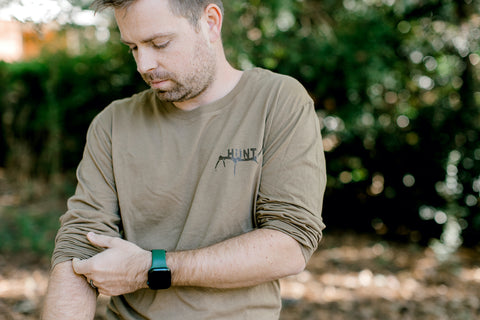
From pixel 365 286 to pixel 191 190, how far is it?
3.40 meters

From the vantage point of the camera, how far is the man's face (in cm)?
172

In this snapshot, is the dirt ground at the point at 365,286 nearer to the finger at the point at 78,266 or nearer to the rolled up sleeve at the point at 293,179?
the finger at the point at 78,266

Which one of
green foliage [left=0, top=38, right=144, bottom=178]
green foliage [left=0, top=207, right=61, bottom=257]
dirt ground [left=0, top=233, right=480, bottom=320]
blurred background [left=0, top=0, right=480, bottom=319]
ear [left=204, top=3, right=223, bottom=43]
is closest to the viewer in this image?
ear [left=204, top=3, right=223, bottom=43]

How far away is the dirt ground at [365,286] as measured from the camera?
13.6 ft

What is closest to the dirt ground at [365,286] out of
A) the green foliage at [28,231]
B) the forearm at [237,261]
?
the green foliage at [28,231]

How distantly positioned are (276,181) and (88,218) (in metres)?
0.74

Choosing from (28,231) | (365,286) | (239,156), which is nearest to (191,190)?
(239,156)

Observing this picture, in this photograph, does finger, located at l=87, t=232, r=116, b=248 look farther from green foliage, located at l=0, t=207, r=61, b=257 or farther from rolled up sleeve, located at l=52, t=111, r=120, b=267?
green foliage, located at l=0, t=207, r=61, b=257

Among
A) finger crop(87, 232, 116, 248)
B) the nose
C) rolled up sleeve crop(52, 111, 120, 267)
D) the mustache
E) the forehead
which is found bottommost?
finger crop(87, 232, 116, 248)

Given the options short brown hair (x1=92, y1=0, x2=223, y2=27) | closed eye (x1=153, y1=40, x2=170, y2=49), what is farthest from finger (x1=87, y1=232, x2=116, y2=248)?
short brown hair (x1=92, y1=0, x2=223, y2=27)

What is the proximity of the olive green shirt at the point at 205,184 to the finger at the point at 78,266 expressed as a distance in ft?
0.17

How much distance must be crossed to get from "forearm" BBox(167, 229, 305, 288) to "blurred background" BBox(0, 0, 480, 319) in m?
2.66

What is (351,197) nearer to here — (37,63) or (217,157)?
(217,157)

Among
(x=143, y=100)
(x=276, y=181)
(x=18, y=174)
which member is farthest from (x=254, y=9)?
(x=18, y=174)
